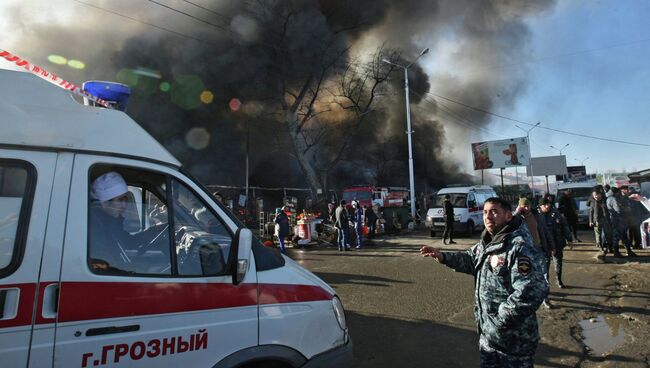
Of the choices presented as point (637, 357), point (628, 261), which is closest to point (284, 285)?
point (637, 357)

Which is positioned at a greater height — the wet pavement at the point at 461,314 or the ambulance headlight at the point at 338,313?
the ambulance headlight at the point at 338,313

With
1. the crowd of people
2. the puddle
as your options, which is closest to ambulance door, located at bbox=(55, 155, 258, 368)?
the crowd of people

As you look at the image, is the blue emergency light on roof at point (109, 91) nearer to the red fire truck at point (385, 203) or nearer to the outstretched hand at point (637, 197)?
the outstretched hand at point (637, 197)

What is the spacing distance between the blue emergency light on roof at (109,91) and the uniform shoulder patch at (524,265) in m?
2.29

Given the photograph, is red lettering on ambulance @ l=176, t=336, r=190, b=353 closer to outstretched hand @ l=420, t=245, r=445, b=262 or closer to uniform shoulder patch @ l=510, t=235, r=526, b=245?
outstretched hand @ l=420, t=245, r=445, b=262

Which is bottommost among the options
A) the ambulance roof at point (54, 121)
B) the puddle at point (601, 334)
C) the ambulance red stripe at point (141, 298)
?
the puddle at point (601, 334)

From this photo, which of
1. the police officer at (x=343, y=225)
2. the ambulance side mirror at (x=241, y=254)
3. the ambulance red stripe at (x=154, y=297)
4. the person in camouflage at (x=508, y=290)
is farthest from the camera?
the police officer at (x=343, y=225)

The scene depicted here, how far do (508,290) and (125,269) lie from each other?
6.46 ft

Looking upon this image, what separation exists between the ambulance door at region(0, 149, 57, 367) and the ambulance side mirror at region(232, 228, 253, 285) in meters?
0.75

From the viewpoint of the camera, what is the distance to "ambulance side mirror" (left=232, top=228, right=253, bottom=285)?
204 cm

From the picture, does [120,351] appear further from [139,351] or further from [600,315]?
[600,315]

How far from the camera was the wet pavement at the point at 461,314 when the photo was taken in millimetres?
3731

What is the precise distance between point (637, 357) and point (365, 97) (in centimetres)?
2797

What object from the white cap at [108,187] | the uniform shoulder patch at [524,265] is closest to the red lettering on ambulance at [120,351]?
the white cap at [108,187]
